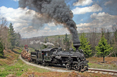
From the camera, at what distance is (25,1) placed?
13.9 metres

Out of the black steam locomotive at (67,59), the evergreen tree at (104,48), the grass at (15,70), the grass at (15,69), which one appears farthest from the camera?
the evergreen tree at (104,48)

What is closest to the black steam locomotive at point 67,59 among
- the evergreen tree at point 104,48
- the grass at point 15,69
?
the grass at point 15,69

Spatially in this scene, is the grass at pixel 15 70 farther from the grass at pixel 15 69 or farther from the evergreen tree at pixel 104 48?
the evergreen tree at pixel 104 48

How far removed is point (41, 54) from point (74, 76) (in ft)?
27.0

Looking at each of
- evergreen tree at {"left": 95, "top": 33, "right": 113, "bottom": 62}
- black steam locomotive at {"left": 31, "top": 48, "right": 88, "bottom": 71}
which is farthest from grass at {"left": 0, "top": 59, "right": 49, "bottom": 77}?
evergreen tree at {"left": 95, "top": 33, "right": 113, "bottom": 62}

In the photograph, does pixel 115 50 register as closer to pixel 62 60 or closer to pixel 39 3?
pixel 62 60

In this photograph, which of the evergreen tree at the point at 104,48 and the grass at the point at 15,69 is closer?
the grass at the point at 15,69

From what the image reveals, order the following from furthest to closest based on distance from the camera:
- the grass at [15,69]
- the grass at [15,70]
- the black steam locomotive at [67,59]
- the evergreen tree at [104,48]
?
the evergreen tree at [104,48]
the black steam locomotive at [67,59]
the grass at [15,69]
the grass at [15,70]

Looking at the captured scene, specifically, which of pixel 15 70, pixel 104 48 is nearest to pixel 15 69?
pixel 15 70

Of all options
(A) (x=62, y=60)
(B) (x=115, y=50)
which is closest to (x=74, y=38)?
(A) (x=62, y=60)

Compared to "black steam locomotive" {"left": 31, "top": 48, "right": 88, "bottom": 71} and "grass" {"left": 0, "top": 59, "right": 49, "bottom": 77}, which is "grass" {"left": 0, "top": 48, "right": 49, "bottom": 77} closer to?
"grass" {"left": 0, "top": 59, "right": 49, "bottom": 77}

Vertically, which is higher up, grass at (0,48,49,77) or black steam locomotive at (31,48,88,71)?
black steam locomotive at (31,48,88,71)

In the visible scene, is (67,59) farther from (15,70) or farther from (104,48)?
(104,48)

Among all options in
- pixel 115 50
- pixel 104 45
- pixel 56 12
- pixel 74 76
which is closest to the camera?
pixel 74 76
